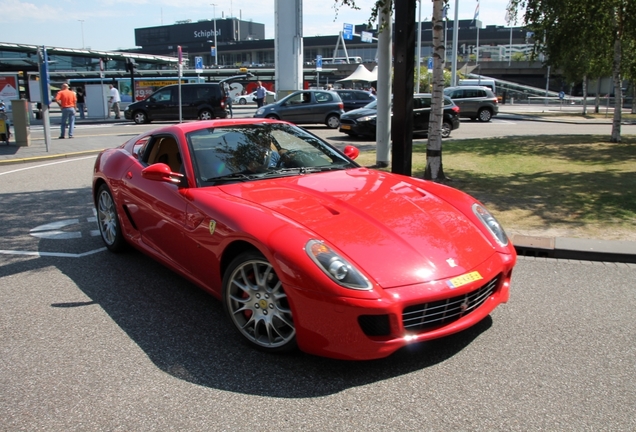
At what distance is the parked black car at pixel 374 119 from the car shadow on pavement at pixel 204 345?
12.9m

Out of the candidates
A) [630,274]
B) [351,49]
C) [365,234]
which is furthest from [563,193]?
[351,49]

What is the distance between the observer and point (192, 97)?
25.8 meters

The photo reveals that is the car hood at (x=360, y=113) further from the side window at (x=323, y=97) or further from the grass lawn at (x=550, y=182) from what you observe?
the side window at (x=323, y=97)

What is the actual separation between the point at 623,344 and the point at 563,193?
17.5 feet

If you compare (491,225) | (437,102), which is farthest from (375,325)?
(437,102)

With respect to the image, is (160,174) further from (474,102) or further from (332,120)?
(474,102)

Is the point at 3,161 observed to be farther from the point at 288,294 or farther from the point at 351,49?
the point at 351,49

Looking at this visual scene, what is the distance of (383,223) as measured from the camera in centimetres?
370

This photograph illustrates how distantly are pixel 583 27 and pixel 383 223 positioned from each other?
14.1 metres

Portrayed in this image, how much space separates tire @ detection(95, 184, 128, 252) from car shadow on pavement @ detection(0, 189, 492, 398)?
13.7 inches

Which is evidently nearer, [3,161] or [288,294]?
[288,294]

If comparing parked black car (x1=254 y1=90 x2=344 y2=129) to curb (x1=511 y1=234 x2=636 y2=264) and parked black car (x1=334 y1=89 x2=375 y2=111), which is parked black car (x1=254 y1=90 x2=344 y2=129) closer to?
parked black car (x1=334 y1=89 x2=375 y2=111)

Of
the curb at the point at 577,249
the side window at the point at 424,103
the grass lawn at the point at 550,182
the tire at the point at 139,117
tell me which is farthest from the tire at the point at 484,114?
the curb at the point at 577,249

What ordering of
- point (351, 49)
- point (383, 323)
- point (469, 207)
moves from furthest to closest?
point (351, 49), point (469, 207), point (383, 323)
